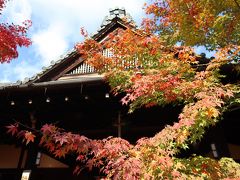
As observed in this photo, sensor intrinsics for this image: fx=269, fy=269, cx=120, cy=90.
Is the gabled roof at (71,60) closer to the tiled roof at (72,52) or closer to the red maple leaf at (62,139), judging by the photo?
the tiled roof at (72,52)

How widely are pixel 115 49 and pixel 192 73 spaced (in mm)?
2141

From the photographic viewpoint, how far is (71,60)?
458 inches

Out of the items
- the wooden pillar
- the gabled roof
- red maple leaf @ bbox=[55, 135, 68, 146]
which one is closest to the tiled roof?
the gabled roof

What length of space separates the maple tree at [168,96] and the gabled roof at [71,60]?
2688 mm

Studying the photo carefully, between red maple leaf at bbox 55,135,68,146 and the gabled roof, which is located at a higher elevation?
the gabled roof

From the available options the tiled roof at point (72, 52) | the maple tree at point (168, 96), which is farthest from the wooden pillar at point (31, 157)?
the tiled roof at point (72, 52)

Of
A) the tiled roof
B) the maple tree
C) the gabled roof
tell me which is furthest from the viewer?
the gabled roof

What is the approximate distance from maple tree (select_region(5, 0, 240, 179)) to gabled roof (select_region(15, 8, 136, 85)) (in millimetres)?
2688

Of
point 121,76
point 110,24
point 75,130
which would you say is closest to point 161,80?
point 121,76

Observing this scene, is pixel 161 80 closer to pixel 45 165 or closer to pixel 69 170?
pixel 69 170

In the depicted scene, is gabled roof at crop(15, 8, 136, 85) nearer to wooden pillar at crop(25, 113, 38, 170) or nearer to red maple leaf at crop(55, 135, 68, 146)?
wooden pillar at crop(25, 113, 38, 170)

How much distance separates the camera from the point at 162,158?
4160 mm

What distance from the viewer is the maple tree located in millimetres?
4383

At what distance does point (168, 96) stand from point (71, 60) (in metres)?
6.77
